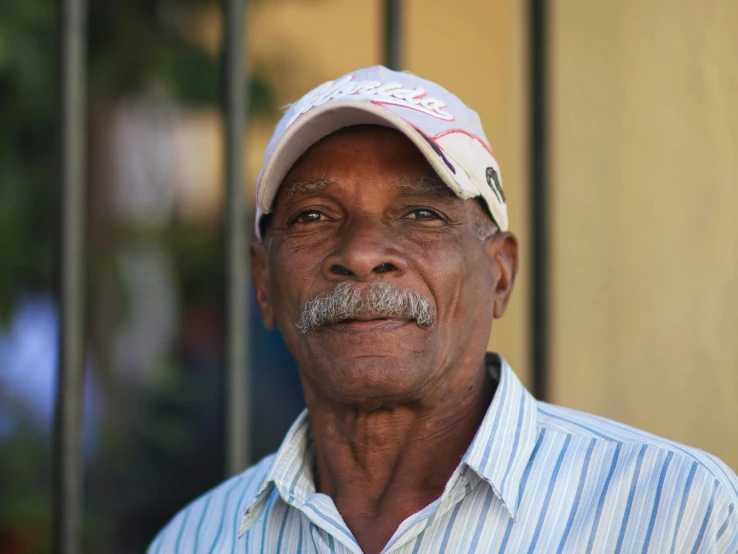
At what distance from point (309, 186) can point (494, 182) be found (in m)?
0.37

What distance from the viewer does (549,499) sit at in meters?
1.76

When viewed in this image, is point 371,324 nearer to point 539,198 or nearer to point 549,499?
point 549,499

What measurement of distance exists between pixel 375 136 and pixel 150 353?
187 centimetres

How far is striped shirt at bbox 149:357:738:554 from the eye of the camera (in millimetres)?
1667

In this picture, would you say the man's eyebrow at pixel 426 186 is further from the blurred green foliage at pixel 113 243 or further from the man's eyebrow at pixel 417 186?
the blurred green foliage at pixel 113 243

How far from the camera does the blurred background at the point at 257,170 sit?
11.5 feet

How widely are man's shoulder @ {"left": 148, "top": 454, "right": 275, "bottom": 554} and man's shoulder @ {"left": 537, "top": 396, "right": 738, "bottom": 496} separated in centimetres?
59

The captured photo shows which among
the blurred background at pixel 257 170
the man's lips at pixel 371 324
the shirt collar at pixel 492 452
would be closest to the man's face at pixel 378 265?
the man's lips at pixel 371 324

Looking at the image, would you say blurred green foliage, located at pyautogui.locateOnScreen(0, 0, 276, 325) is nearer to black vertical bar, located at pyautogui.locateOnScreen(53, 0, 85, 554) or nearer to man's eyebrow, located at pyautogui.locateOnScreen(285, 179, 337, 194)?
black vertical bar, located at pyautogui.locateOnScreen(53, 0, 85, 554)

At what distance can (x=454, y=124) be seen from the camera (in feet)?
6.40

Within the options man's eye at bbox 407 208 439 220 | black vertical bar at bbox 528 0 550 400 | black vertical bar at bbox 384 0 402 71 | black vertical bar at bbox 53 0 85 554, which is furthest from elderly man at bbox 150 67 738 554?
black vertical bar at bbox 528 0 550 400

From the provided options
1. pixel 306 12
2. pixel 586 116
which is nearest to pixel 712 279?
pixel 586 116

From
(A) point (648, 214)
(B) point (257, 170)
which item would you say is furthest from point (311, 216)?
(A) point (648, 214)

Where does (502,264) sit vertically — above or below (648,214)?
below
